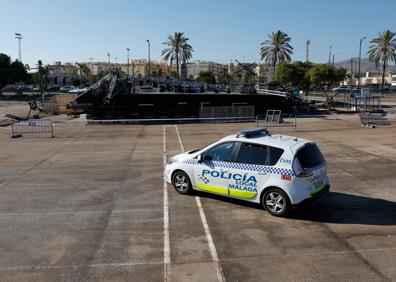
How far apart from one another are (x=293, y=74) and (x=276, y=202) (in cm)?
6717

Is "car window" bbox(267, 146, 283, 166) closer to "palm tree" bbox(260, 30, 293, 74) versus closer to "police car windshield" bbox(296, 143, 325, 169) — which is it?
"police car windshield" bbox(296, 143, 325, 169)

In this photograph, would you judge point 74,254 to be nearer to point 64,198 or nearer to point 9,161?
point 64,198

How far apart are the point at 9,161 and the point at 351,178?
12042mm

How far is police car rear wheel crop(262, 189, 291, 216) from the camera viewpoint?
353 inches

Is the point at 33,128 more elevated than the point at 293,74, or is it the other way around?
the point at 293,74

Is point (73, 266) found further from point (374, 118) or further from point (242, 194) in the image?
point (374, 118)

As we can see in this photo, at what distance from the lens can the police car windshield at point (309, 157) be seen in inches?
358

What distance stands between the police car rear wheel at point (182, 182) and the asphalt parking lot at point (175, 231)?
19cm

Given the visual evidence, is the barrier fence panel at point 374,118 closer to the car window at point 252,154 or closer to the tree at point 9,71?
the car window at point 252,154

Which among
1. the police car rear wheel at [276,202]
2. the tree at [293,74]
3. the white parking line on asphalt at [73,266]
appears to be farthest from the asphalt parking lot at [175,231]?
the tree at [293,74]

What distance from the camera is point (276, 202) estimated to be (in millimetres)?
9133

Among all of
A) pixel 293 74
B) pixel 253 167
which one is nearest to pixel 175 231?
pixel 253 167

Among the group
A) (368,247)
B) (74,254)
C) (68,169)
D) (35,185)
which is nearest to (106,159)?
(68,169)

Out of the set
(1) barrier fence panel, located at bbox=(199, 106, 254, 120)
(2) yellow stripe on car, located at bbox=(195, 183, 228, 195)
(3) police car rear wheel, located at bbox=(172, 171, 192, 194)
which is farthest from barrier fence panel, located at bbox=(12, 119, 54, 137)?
(2) yellow stripe on car, located at bbox=(195, 183, 228, 195)
